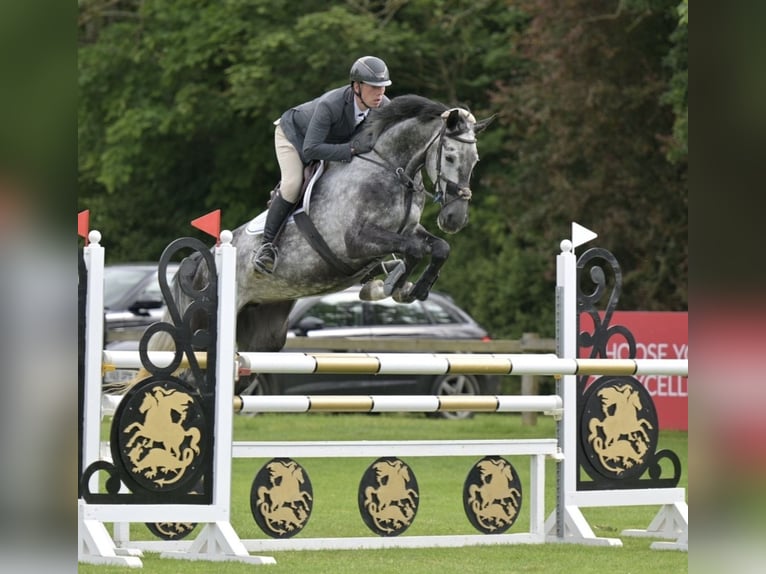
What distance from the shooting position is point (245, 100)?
62.1ft

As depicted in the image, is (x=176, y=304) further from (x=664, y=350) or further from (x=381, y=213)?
(x=664, y=350)

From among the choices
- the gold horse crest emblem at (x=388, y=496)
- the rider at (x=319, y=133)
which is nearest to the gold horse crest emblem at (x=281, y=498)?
the gold horse crest emblem at (x=388, y=496)

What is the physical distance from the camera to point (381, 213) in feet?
18.6

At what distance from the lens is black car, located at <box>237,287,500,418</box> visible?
13.6 meters

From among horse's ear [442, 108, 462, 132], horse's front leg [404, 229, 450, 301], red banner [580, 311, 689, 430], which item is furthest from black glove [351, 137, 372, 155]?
red banner [580, 311, 689, 430]

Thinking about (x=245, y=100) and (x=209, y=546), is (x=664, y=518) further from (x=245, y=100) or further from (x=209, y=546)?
(x=245, y=100)

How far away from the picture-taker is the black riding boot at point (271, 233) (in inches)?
222

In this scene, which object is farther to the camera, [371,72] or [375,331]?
[375,331]

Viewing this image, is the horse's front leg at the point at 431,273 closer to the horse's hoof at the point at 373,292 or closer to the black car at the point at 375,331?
the horse's hoof at the point at 373,292

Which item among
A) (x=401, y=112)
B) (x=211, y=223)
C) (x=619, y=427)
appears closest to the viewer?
(x=211, y=223)

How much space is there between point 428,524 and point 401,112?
2154mm

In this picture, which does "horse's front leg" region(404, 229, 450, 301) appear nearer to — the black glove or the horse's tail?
the black glove

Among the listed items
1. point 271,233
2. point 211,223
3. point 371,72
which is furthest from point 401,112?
point 211,223
